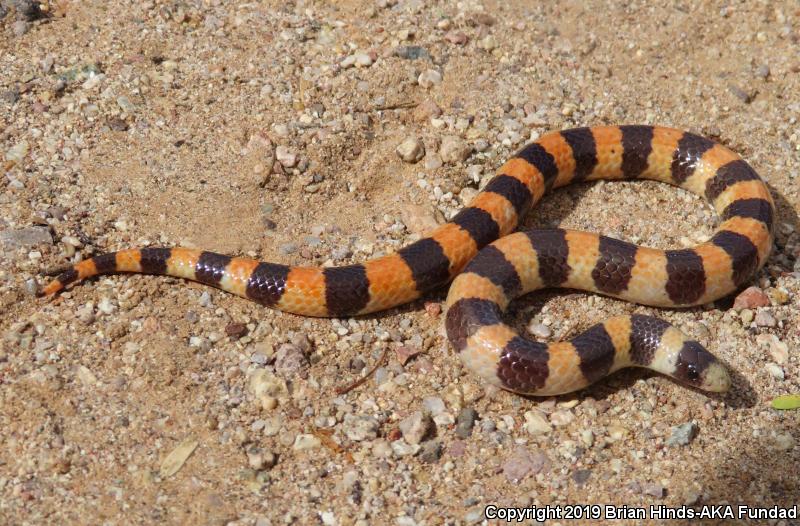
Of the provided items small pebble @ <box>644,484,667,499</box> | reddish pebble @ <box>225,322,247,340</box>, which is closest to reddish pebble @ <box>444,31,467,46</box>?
reddish pebble @ <box>225,322,247,340</box>

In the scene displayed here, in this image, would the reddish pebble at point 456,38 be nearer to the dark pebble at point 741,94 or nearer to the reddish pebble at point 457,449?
the dark pebble at point 741,94

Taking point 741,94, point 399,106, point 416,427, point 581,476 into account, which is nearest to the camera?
point 581,476

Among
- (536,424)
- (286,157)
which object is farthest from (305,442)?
(286,157)

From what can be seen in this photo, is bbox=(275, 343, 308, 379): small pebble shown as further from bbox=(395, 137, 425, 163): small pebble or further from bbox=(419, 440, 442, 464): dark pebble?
bbox=(395, 137, 425, 163): small pebble

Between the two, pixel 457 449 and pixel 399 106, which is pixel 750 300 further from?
pixel 399 106

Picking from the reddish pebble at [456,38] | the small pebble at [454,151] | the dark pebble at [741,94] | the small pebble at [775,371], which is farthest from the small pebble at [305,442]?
the dark pebble at [741,94]

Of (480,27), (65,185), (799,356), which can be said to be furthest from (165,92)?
(799,356)
